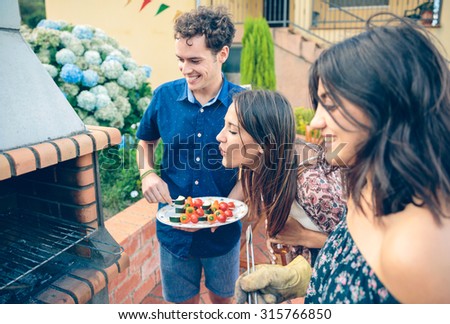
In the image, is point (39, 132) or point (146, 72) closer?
point (39, 132)

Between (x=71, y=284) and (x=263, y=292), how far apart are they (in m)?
1.10

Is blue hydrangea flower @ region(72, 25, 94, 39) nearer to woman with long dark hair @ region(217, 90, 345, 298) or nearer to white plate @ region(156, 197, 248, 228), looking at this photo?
white plate @ region(156, 197, 248, 228)

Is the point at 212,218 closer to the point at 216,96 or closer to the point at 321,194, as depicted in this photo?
the point at 321,194

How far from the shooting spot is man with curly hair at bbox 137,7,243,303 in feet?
7.41

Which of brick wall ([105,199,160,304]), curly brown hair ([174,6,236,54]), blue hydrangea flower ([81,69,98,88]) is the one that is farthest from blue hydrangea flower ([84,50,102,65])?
curly brown hair ([174,6,236,54])

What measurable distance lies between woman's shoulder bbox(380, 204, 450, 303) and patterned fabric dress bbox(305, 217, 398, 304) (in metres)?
0.11

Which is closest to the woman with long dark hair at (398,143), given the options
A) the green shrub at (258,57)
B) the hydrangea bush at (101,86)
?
the hydrangea bush at (101,86)

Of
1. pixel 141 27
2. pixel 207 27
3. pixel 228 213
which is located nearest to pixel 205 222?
pixel 228 213

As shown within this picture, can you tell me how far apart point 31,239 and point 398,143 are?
2.10 m

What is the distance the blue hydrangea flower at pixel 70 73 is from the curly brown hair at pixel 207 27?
7.42 ft

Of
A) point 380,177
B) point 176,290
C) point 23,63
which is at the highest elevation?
point 23,63

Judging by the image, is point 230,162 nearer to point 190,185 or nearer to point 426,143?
point 190,185

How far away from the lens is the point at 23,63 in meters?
1.91

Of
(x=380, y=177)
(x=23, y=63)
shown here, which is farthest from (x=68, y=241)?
(x=380, y=177)
